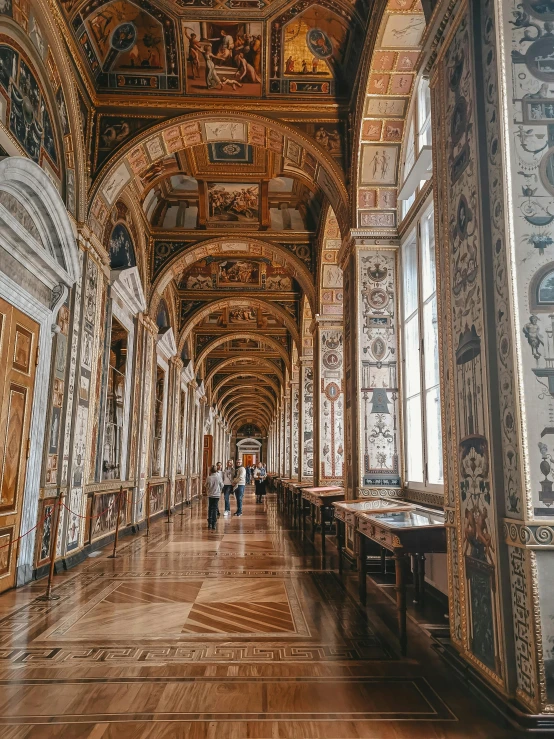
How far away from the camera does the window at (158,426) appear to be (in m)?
14.7

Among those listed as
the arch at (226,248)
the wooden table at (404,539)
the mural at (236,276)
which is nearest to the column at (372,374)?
the wooden table at (404,539)

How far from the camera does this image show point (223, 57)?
8.49 m

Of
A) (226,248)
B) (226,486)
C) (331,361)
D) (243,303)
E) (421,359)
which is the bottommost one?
(226,486)

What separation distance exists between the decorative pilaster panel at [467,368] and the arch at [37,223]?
14.0 ft

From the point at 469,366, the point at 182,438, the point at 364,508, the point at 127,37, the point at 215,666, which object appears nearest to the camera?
the point at 469,366

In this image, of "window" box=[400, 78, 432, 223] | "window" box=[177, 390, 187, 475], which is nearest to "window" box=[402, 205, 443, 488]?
"window" box=[400, 78, 432, 223]

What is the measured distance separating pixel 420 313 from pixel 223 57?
499 centimetres

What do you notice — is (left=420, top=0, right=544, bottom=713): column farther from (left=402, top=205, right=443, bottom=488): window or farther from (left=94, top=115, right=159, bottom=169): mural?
(left=94, top=115, right=159, bottom=169): mural

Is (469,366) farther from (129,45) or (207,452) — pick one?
(207,452)

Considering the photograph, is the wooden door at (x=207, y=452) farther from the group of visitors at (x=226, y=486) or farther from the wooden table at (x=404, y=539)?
the wooden table at (x=404, y=539)

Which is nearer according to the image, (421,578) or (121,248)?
(421,578)

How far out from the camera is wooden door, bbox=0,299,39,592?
19.9 ft

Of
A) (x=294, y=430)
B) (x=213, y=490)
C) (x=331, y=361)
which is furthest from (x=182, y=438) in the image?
(x=331, y=361)

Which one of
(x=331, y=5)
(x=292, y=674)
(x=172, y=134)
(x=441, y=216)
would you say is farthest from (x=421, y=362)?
(x=172, y=134)
